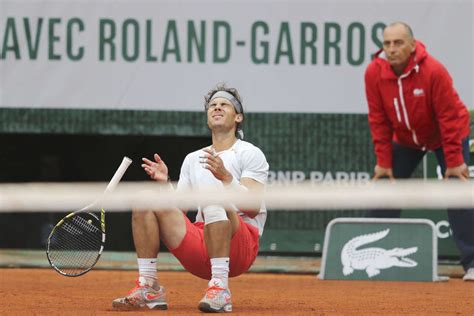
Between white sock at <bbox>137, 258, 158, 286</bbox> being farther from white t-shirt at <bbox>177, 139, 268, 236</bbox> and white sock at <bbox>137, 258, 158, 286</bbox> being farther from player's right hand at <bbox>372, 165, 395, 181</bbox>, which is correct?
player's right hand at <bbox>372, 165, 395, 181</bbox>

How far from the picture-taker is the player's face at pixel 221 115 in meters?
6.21

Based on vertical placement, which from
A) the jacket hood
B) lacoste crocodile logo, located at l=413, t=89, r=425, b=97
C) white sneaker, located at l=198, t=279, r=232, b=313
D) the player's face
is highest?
the jacket hood

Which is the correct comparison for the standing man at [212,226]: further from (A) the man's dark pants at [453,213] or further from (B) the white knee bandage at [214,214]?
(A) the man's dark pants at [453,213]

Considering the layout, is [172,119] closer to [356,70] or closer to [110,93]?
[110,93]

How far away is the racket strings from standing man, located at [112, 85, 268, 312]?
26cm

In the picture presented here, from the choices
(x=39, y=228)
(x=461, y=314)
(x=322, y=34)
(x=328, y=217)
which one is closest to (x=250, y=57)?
(x=322, y=34)

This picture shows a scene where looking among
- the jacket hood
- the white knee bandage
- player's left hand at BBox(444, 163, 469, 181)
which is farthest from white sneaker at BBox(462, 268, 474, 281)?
the white knee bandage

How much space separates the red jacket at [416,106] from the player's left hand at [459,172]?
0.03 meters

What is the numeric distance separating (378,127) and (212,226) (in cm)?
279

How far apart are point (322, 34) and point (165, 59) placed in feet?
3.40

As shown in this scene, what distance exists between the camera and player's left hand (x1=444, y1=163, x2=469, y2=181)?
8227 mm

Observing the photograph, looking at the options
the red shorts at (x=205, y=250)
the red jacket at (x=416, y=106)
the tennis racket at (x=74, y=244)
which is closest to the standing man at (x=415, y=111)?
the red jacket at (x=416, y=106)

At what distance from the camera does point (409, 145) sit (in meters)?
8.57

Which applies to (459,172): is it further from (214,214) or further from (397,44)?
(214,214)
